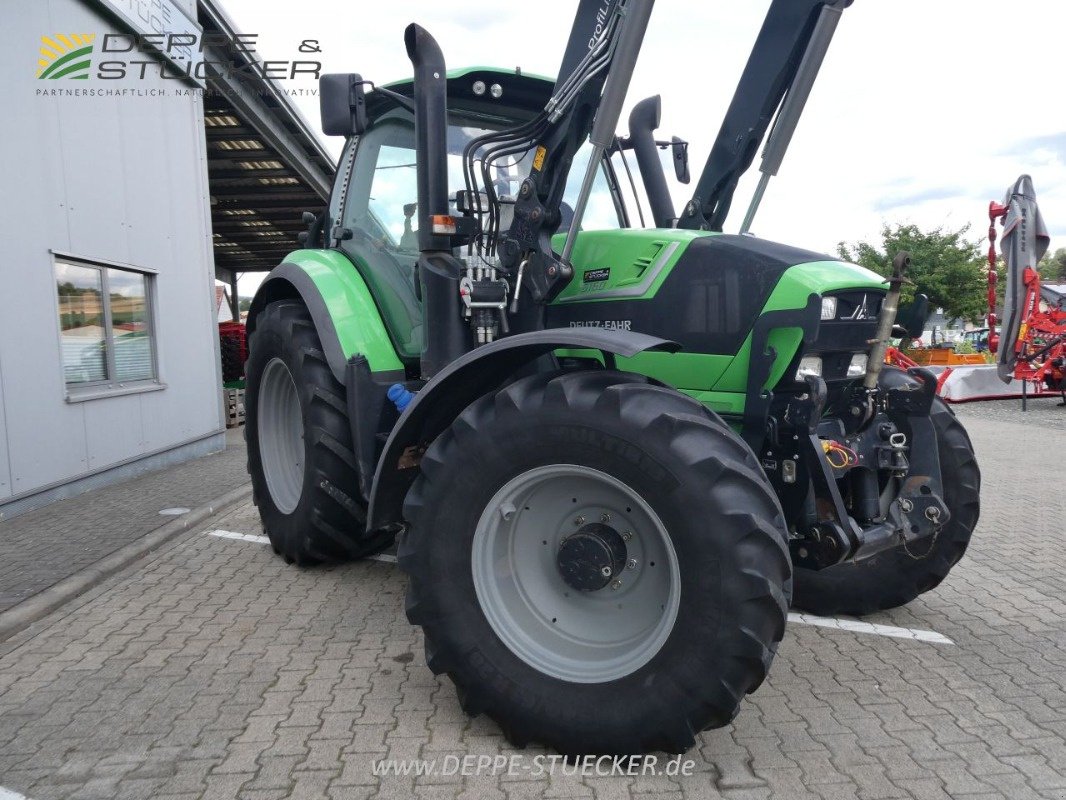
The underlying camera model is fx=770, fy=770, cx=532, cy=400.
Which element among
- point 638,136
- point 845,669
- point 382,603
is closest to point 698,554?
point 845,669

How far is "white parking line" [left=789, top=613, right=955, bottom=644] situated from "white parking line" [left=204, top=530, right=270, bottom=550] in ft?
11.4

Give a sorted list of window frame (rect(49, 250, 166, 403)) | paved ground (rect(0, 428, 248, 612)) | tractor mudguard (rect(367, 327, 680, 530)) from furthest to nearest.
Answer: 1. window frame (rect(49, 250, 166, 403))
2. paved ground (rect(0, 428, 248, 612))
3. tractor mudguard (rect(367, 327, 680, 530))

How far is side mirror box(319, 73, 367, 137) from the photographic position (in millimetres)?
3543

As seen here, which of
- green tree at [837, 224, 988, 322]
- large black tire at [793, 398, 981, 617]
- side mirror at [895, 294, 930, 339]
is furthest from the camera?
green tree at [837, 224, 988, 322]

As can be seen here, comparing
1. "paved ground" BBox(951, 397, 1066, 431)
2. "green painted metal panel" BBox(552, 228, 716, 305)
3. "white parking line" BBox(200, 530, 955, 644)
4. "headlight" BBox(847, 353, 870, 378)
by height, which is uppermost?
"green painted metal panel" BBox(552, 228, 716, 305)

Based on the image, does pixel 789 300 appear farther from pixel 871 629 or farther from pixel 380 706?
pixel 380 706

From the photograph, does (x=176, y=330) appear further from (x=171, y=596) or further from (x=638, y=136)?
A: (x=638, y=136)

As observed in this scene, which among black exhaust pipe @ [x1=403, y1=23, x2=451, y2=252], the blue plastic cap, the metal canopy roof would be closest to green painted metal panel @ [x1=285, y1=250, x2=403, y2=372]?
the blue plastic cap

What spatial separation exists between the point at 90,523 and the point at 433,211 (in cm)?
401

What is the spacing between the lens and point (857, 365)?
3135 millimetres

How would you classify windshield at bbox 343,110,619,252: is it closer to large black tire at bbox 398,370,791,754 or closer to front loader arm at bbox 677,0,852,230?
front loader arm at bbox 677,0,852,230

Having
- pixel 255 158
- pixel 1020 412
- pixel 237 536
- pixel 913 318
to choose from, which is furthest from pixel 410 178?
pixel 1020 412

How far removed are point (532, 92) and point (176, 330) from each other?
6.26m

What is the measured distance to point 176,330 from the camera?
879 cm
